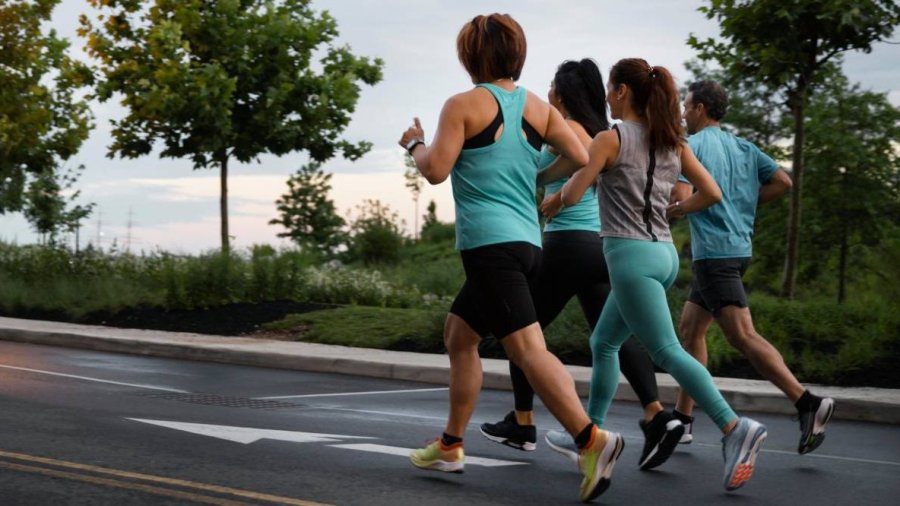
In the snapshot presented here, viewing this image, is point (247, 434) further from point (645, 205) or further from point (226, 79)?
point (226, 79)

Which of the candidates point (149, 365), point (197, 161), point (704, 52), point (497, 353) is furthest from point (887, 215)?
point (149, 365)

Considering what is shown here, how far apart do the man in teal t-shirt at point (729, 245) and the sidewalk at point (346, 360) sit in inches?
106

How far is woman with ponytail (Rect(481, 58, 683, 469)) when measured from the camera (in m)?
6.70

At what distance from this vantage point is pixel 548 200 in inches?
234

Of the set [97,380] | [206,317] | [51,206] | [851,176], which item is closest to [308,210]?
[51,206]

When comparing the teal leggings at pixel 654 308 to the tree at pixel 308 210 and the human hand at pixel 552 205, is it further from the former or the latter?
the tree at pixel 308 210

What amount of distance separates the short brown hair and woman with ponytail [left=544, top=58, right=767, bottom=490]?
543 mm

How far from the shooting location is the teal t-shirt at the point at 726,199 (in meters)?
6.98

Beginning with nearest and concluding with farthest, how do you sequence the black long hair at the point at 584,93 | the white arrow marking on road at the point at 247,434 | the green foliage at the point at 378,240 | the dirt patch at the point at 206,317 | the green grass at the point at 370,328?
1. the black long hair at the point at 584,93
2. the white arrow marking on road at the point at 247,434
3. the green grass at the point at 370,328
4. the dirt patch at the point at 206,317
5. the green foliage at the point at 378,240

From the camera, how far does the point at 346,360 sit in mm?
12523

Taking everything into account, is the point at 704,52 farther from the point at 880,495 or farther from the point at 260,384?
the point at 880,495

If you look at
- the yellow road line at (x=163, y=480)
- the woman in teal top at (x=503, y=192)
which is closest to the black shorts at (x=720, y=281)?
the woman in teal top at (x=503, y=192)

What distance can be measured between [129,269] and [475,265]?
16.7 metres

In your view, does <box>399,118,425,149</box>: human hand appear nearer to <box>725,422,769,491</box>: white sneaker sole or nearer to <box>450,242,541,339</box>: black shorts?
<box>450,242,541,339</box>: black shorts
